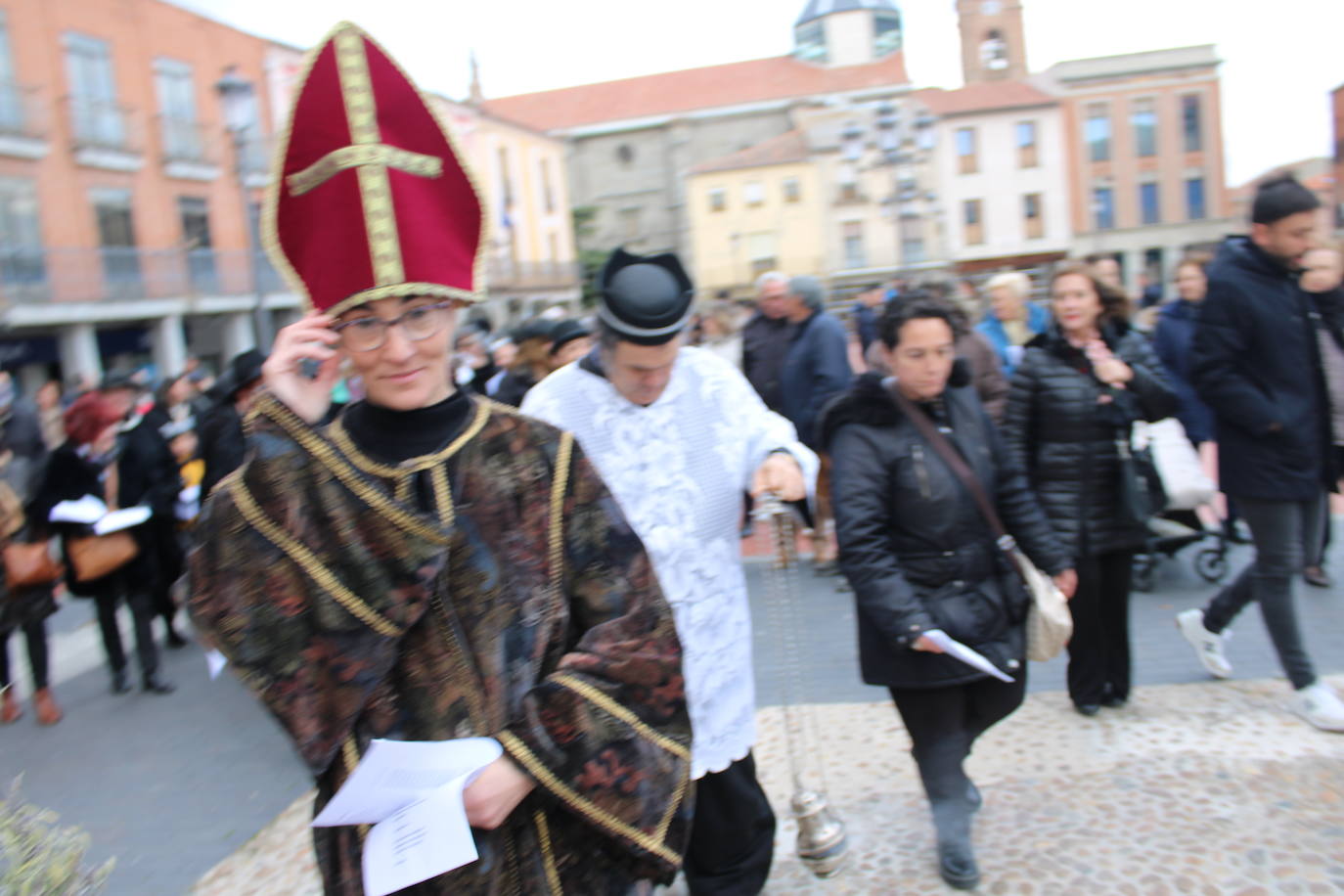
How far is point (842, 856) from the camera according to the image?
11.4 feet

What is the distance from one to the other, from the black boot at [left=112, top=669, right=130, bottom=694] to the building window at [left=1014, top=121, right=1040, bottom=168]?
150ft

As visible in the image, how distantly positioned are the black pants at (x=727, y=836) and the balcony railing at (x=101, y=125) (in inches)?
989

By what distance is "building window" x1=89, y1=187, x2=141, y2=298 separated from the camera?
24.0 m

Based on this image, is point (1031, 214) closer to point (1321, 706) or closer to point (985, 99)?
point (985, 99)

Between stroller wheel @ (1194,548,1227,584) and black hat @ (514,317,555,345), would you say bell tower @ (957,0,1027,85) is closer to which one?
stroller wheel @ (1194,548,1227,584)

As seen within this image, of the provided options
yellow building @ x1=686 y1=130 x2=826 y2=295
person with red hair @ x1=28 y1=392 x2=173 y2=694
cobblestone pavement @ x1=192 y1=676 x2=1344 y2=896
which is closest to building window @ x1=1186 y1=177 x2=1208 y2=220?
yellow building @ x1=686 y1=130 x2=826 y2=295

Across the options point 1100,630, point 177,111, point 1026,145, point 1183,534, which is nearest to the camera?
point 1100,630

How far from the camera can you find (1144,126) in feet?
151

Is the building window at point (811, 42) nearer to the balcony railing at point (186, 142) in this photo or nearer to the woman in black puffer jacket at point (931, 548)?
the balcony railing at point (186, 142)

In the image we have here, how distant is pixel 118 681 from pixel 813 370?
454cm

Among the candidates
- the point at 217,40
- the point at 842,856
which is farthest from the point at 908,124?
the point at 217,40

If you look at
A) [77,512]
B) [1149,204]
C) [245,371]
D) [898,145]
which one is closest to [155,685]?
[77,512]

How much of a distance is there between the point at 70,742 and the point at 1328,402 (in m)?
5.83

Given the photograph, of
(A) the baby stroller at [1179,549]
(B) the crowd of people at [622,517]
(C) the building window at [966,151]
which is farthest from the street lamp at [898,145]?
(C) the building window at [966,151]
